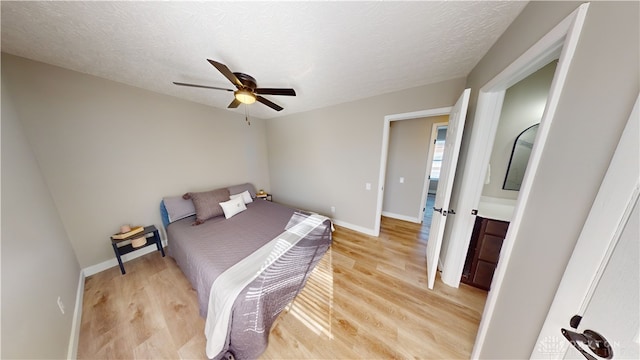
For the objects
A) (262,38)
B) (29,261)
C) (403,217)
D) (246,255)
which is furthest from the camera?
(403,217)

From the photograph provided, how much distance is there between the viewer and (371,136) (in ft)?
8.08

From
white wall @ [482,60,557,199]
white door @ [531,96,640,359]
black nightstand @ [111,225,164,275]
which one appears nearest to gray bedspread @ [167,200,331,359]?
black nightstand @ [111,225,164,275]

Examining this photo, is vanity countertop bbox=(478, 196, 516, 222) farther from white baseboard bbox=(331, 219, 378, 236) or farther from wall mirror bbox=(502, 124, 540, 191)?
white baseboard bbox=(331, 219, 378, 236)

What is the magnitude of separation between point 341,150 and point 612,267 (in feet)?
8.01

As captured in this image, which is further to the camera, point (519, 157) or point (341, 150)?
point (341, 150)

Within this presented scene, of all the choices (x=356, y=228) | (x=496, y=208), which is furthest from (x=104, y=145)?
(x=496, y=208)

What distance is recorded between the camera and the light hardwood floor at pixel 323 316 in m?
1.21

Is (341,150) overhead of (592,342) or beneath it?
overhead

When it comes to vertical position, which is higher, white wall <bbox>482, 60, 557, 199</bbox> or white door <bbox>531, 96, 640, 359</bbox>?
white wall <bbox>482, 60, 557, 199</bbox>

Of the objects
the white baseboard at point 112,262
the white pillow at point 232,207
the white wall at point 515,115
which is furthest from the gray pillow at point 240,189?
the white wall at point 515,115

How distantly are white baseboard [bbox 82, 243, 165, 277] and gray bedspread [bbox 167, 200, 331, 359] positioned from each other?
0.55 meters

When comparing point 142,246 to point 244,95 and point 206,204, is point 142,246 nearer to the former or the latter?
point 206,204

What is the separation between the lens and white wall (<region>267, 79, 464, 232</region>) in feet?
7.22

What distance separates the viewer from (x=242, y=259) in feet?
4.83
